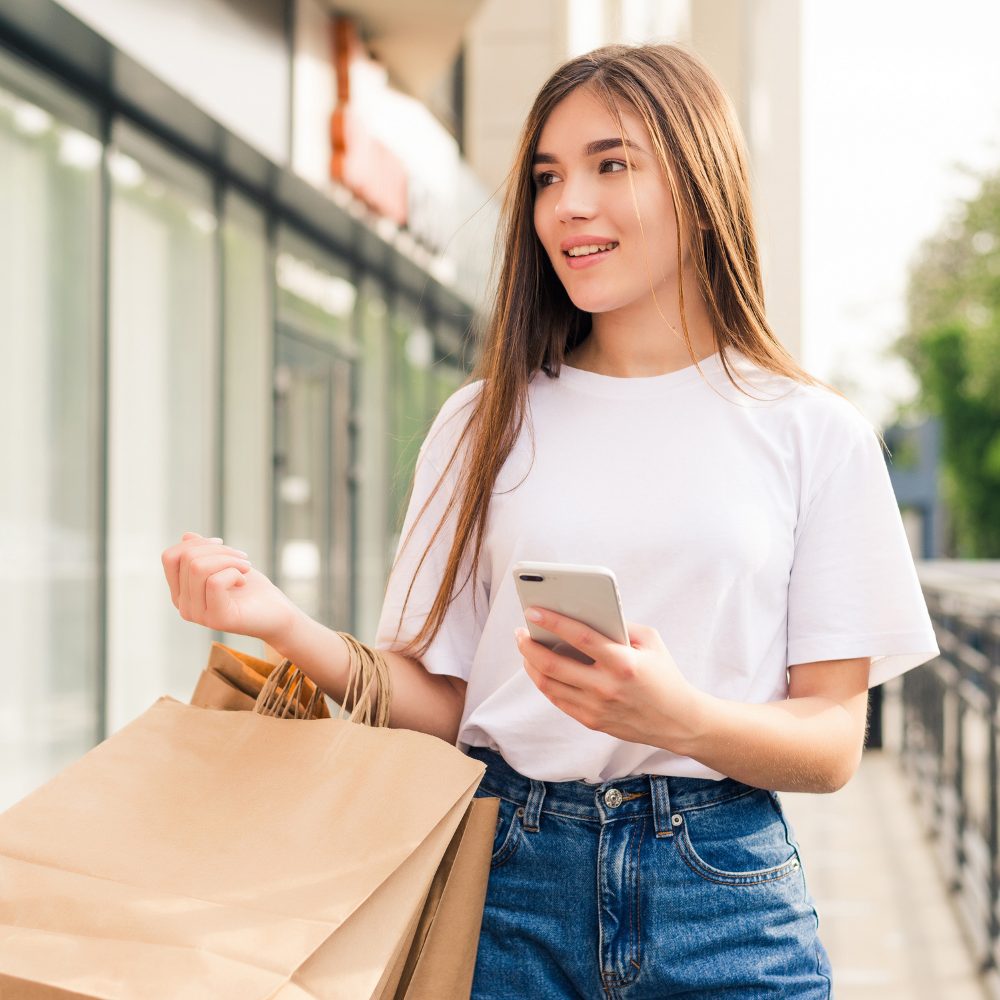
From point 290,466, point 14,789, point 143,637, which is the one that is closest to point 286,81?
point 290,466

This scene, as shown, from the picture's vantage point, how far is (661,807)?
4.84 ft

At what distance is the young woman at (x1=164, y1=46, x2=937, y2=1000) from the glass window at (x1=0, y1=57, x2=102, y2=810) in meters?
3.12

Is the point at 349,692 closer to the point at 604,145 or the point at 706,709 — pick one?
the point at 706,709

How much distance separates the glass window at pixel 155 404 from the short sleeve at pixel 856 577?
12.8 feet

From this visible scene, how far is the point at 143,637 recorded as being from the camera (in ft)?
17.6

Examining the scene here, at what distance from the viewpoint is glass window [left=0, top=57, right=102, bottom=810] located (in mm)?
4391

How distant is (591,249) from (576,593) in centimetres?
56

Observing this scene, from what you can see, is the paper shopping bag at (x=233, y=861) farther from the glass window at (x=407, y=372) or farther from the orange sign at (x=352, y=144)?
the glass window at (x=407, y=372)

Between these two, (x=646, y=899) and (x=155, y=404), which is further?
(x=155, y=404)

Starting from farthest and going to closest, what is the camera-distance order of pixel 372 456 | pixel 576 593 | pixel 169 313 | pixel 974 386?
pixel 974 386 < pixel 372 456 < pixel 169 313 < pixel 576 593

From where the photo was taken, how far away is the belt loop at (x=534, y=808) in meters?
1.52

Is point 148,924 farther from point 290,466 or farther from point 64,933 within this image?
point 290,466

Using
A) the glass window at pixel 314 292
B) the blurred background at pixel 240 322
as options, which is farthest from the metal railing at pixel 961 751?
the glass window at pixel 314 292

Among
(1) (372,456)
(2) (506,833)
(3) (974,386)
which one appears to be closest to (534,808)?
(2) (506,833)
